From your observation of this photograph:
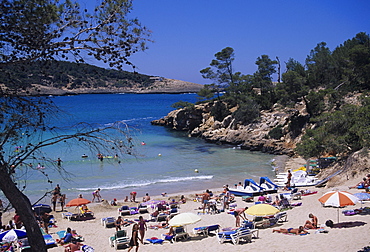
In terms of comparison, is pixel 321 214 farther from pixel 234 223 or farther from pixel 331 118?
pixel 331 118

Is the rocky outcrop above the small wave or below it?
above

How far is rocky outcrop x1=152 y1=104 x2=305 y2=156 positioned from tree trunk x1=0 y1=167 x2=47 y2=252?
31.3 meters

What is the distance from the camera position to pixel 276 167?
96.7 ft

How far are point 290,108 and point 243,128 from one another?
233 inches

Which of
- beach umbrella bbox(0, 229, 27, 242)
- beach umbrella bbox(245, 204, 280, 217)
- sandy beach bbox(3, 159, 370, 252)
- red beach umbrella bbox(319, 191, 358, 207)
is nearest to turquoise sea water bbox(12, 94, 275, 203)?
sandy beach bbox(3, 159, 370, 252)

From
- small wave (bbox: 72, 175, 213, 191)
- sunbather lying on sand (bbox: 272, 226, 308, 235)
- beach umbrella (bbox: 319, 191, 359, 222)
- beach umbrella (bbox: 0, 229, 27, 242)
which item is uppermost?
beach umbrella (bbox: 319, 191, 359, 222)

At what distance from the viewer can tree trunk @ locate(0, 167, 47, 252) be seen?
220 inches

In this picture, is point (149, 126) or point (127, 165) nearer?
point (127, 165)

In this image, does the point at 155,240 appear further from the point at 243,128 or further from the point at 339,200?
the point at 243,128

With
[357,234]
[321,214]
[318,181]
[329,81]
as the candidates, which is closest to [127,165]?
[318,181]

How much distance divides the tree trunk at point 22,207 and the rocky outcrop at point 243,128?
31.3m

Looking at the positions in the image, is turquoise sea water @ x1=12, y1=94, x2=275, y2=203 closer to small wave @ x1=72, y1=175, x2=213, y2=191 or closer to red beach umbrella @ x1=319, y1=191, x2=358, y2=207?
small wave @ x1=72, y1=175, x2=213, y2=191

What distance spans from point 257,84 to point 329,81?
11078mm

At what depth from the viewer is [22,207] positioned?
18.7 feet
